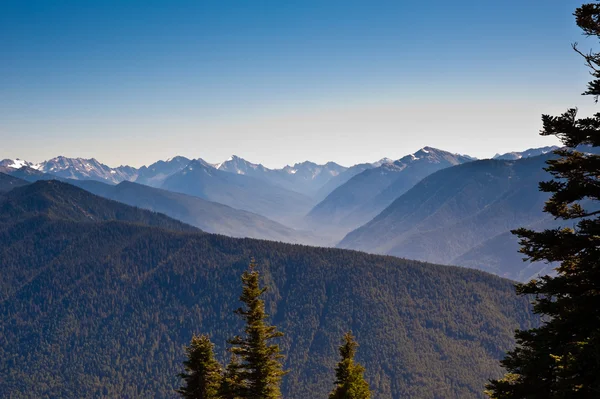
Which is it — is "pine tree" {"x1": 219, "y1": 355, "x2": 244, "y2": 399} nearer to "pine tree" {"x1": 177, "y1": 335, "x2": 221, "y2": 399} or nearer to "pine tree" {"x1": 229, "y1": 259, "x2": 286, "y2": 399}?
"pine tree" {"x1": 229, "y1": 259, "x2": 286, "y2": 399}

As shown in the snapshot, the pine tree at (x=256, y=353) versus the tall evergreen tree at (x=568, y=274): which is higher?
the tall evergreen tree at (x=568, y=274)

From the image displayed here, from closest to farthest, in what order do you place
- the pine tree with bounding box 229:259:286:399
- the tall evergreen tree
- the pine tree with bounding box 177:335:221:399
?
the tall evergreen tree, the pine tree with bounding box 229:259:286:399, the pine tree with bounding box 177:335:221:399

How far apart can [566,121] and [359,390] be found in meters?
24.2

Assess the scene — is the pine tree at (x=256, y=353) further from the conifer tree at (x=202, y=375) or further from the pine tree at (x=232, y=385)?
the conifer tree at (x=202, y=375)

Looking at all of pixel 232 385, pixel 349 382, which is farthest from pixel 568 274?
pixel 232 385

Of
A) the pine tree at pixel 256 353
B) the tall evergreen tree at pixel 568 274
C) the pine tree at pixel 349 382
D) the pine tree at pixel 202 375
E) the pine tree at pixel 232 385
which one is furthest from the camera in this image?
the pine tree at pixel 202 375

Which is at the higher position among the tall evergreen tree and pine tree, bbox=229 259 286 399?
the tall evergreen tree

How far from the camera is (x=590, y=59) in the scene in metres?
18.8

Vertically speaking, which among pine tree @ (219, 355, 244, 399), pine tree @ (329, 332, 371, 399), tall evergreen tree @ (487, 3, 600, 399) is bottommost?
pine tree @ (219, 355, 244, 399)

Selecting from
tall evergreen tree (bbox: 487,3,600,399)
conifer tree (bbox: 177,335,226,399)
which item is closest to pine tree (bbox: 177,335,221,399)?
conifer tree (bbox: 177,335,226,399)

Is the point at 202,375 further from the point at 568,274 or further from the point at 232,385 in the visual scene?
the point at 568,274

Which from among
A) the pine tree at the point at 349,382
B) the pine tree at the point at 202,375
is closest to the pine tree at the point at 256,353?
the pine tree at the point at 202,375

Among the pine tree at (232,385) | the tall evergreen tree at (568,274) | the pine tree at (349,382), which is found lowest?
the pine tree at (232,385)

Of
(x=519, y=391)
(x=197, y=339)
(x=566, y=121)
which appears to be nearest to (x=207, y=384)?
(x=197, y=339)
